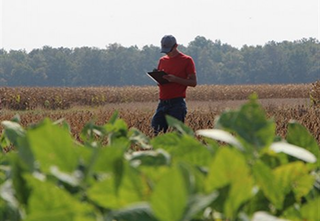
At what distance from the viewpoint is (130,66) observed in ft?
349

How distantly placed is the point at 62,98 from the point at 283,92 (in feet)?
64.1

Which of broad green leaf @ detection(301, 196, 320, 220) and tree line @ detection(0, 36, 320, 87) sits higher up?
broad green leaf @ detection(301, 196, 320, 220)

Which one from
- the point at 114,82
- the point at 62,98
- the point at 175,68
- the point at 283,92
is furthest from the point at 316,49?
the point at 175,68

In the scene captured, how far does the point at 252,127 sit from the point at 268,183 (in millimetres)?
79

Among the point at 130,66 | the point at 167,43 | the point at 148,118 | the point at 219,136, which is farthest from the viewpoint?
the point at 130,66

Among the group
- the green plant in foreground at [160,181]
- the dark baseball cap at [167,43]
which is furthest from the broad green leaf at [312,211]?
the dark baseball cap at [167,43]

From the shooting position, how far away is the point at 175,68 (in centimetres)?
685

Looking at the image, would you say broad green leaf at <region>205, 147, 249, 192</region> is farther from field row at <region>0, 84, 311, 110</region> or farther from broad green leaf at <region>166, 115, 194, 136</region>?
field row at <region>0, 84, 311, 110</region>

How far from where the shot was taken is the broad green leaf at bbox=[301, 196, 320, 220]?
0.68 meters

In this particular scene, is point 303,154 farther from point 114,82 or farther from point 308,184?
point 114,82

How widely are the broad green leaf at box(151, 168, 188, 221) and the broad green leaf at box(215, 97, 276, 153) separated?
0.81 ft

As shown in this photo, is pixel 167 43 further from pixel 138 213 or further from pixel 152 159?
pixel 138 213

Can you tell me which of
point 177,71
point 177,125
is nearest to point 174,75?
point 177,71

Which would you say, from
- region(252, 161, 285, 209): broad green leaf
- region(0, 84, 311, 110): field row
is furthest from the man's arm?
region(0, 84, 311, 110): field row
